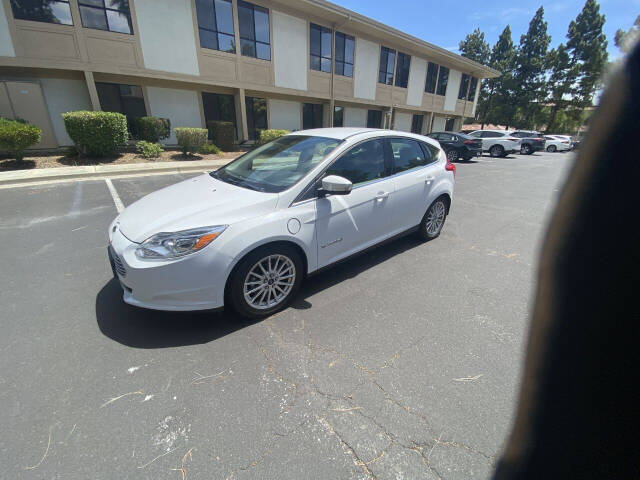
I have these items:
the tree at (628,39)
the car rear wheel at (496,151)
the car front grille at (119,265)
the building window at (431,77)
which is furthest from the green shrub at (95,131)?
the building window at (431,77)

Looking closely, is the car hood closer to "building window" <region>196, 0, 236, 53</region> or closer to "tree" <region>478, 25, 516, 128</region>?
"building window" <region>196, 0, 236, 53</region>

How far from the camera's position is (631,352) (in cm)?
60

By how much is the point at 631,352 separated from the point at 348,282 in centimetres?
283

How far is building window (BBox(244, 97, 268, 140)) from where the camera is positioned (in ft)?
54.4

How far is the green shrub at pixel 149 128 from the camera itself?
11.9 meters

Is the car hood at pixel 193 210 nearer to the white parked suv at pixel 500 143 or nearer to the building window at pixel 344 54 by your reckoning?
the building window at pixel 344 54

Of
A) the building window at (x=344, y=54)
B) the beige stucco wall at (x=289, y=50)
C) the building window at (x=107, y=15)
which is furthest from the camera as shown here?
the building window at (x=344, y=54)

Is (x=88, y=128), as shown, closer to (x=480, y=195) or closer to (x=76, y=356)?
(x=76, y=356)

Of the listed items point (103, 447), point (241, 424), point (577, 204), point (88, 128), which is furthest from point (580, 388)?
point (88, 128)

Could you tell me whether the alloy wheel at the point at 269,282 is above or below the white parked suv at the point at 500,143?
below

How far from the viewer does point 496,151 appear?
18172 mm

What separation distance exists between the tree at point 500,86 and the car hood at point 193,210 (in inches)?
1900

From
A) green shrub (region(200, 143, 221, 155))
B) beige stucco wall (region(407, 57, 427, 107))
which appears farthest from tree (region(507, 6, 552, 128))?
green shrub (region(200, 143, 221, 155))

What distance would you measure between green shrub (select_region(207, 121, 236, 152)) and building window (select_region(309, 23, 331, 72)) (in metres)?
6.38
